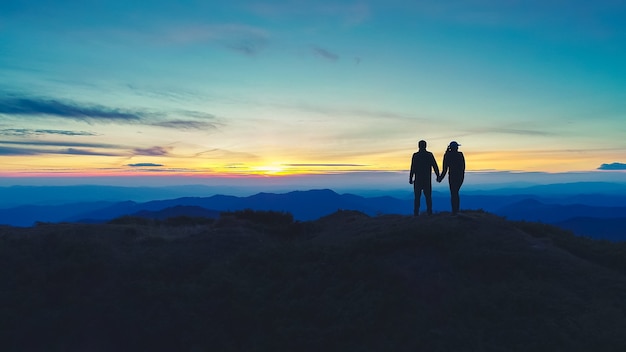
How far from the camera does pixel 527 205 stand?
584ft

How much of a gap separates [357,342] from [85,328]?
7344 mm

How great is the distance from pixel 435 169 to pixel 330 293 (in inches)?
312

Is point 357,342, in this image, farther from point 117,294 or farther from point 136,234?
point 136,234

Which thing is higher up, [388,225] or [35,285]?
[388,225]

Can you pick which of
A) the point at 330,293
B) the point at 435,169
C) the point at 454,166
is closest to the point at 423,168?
the point at 435,169

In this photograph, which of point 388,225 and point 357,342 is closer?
point 357,342

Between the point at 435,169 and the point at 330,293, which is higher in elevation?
the point at 435,169

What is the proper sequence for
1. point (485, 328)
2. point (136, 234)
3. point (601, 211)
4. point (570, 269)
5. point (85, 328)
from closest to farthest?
point (485, 328) → point (85, 328) → point (570, 269) → point (136, 234) → point (601, 211)

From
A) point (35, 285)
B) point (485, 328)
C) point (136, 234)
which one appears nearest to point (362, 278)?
point (485, 328)

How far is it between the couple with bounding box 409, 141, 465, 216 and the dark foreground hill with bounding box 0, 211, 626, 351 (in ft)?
4.53

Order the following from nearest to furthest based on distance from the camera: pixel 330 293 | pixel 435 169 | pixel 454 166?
pixel 330 293 → pixel 454 166 → pixel 435 169

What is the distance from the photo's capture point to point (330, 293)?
36.2 feet

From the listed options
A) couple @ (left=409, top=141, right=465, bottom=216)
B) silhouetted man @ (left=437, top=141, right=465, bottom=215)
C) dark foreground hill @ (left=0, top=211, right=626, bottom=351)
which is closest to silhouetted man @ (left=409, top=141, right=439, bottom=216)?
couple @ (left=409, top=141, right=465, bottom=216)

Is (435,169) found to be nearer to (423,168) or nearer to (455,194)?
(423,168)
